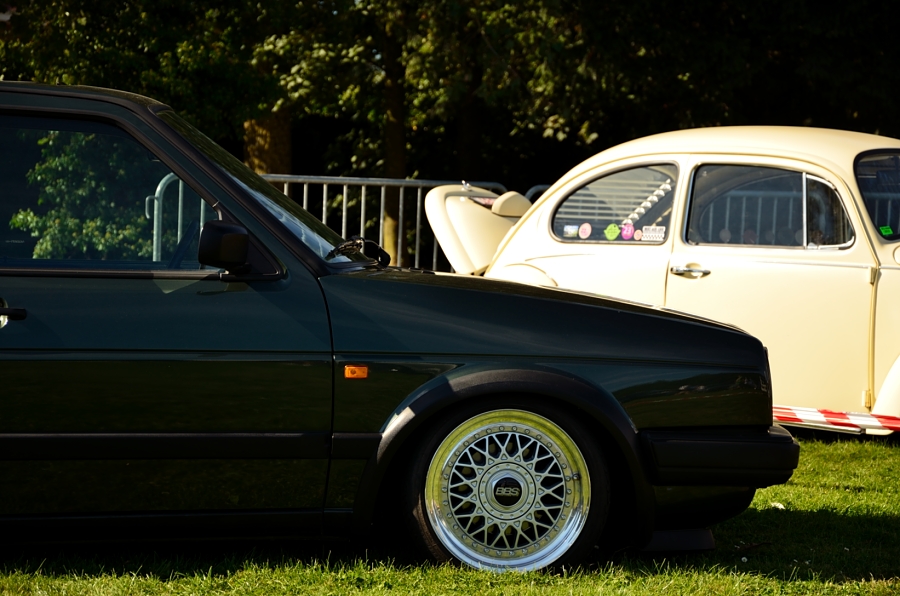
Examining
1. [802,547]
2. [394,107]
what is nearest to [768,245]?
[802,547]

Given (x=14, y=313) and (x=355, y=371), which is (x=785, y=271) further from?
(x=14, y=313)

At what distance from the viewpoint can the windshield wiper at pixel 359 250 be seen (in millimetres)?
4330

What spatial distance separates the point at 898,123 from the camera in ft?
53.5

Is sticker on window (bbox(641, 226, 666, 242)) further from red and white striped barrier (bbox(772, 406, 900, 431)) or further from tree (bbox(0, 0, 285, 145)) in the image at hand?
tree (bbox(0, 0, 285, 145))

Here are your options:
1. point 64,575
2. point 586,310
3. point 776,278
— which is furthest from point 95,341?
point 776,278

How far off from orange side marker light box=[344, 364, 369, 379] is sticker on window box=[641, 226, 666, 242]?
3.37m

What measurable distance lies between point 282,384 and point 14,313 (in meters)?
0.92

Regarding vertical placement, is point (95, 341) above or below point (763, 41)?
below

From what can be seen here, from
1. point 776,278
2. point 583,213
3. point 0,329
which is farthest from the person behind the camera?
point 583,213

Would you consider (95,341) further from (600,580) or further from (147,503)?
(600,580)

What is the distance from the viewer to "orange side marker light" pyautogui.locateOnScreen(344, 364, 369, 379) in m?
3.82

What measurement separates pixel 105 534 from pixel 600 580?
1.78 m

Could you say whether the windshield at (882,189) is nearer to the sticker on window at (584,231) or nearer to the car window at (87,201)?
the sticker on window at (584,231)

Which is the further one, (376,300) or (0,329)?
(376,300)
